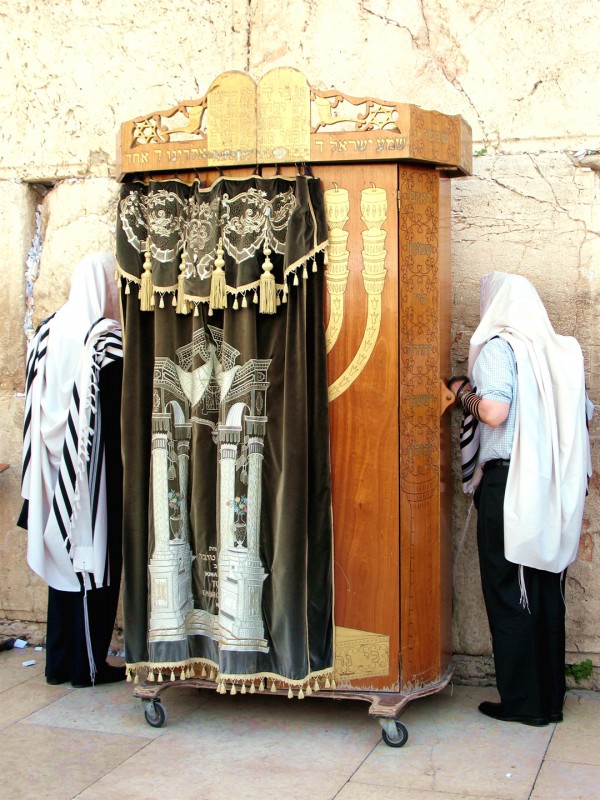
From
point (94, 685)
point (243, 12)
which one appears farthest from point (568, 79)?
point (94, 685)

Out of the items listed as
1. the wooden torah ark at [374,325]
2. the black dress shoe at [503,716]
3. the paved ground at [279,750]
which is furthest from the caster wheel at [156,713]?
the black dress shoe at [503,716]

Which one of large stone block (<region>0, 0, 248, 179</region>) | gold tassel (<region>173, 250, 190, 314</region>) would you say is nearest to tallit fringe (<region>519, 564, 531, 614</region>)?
gold tassel (<region>173, 250, 190, 314</region>)

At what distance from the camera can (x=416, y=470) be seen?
12.7 feet

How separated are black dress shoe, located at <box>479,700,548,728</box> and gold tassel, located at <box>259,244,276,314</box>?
75.5 inches

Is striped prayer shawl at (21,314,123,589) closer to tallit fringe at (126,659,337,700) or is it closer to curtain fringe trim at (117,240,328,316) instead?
curtain fringe trim at (117,240,328,316)

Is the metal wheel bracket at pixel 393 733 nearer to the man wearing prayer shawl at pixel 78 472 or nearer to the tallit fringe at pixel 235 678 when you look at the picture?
the tallit fringe at pixel 235 678

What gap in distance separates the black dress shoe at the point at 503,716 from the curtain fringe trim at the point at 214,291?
1.93m

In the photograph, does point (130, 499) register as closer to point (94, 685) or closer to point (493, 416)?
point (94, 685)

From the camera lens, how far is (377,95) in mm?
4699

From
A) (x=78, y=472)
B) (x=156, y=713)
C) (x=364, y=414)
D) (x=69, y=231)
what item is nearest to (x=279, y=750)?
(x=156, y=713)

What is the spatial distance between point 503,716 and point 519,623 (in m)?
0.42

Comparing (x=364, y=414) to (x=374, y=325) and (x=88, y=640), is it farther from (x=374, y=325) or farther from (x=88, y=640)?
(x=88, y=640)

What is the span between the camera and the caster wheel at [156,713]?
159 inches

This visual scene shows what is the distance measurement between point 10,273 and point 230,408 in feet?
6.73
